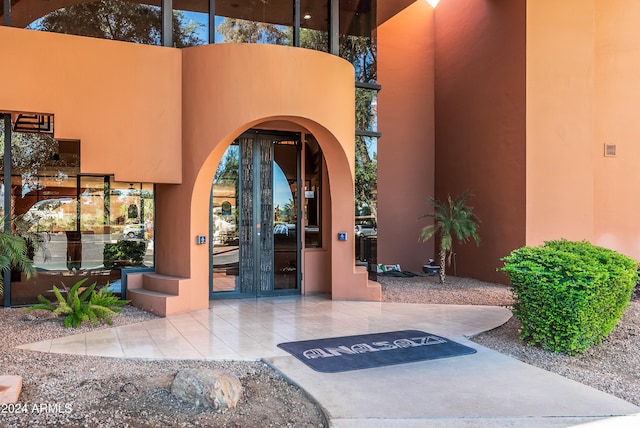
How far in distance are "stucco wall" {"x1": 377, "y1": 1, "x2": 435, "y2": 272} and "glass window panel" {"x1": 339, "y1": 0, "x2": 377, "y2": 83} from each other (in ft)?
6.33

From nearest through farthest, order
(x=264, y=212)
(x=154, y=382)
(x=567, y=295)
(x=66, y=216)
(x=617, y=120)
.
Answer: (x=154, y=382)
(x=567, y=295)
(x=66, y=216)
(x=264, y=212)
(x=617, y=120)

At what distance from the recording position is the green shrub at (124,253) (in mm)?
8219

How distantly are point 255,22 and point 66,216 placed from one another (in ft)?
14.6

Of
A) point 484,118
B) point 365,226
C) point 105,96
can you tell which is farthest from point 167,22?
point 484,118

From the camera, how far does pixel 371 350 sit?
557 cm

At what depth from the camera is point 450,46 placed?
39.5 ft

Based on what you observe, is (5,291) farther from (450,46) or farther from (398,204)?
(450,46)

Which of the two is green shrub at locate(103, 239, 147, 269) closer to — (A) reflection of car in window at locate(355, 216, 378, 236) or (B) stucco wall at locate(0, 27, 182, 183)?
(B) stucco wall at locate(0, 27, 182, 183)

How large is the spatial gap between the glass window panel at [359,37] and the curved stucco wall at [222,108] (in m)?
1.61

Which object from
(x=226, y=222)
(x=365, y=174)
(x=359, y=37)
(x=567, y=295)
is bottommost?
(x=567, y=295)

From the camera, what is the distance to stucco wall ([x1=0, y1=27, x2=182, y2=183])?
700cm

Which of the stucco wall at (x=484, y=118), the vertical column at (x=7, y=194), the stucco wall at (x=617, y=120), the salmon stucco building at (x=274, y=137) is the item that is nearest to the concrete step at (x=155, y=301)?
the salmon stucco building at (x=274, y=137)

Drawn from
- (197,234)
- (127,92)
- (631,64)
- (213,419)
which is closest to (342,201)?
(197,234)

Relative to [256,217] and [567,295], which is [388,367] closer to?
[567,295]
